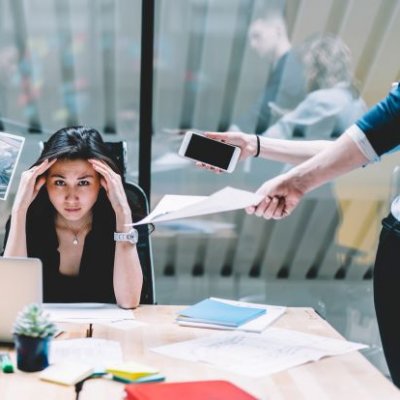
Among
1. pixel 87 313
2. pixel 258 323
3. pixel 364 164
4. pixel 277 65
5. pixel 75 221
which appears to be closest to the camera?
pixel 364 164

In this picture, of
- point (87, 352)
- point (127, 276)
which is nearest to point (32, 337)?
point (87, 352)

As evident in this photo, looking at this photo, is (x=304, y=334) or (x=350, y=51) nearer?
(x=304, y=334)

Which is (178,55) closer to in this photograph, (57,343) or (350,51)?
(350,51)

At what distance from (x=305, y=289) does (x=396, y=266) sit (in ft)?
11.0

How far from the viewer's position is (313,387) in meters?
1.56

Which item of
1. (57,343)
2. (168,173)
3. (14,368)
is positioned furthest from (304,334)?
(168,173)

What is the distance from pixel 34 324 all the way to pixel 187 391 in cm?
39

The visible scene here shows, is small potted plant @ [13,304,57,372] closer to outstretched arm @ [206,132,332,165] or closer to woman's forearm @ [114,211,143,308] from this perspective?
woman's forearm @ [114,211,143,308]

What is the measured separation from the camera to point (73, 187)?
8.59ft

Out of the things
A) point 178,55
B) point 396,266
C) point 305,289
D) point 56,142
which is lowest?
point 305,289

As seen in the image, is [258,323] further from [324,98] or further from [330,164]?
[324,98]

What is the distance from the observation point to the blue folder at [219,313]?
205cm

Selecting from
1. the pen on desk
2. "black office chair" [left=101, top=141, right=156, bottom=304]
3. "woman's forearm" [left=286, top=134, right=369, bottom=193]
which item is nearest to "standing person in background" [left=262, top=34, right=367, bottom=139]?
"black office chair" [left=101, top=141, right=156, bottom=304]

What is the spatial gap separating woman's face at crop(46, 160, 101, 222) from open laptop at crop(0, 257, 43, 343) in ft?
2.68
